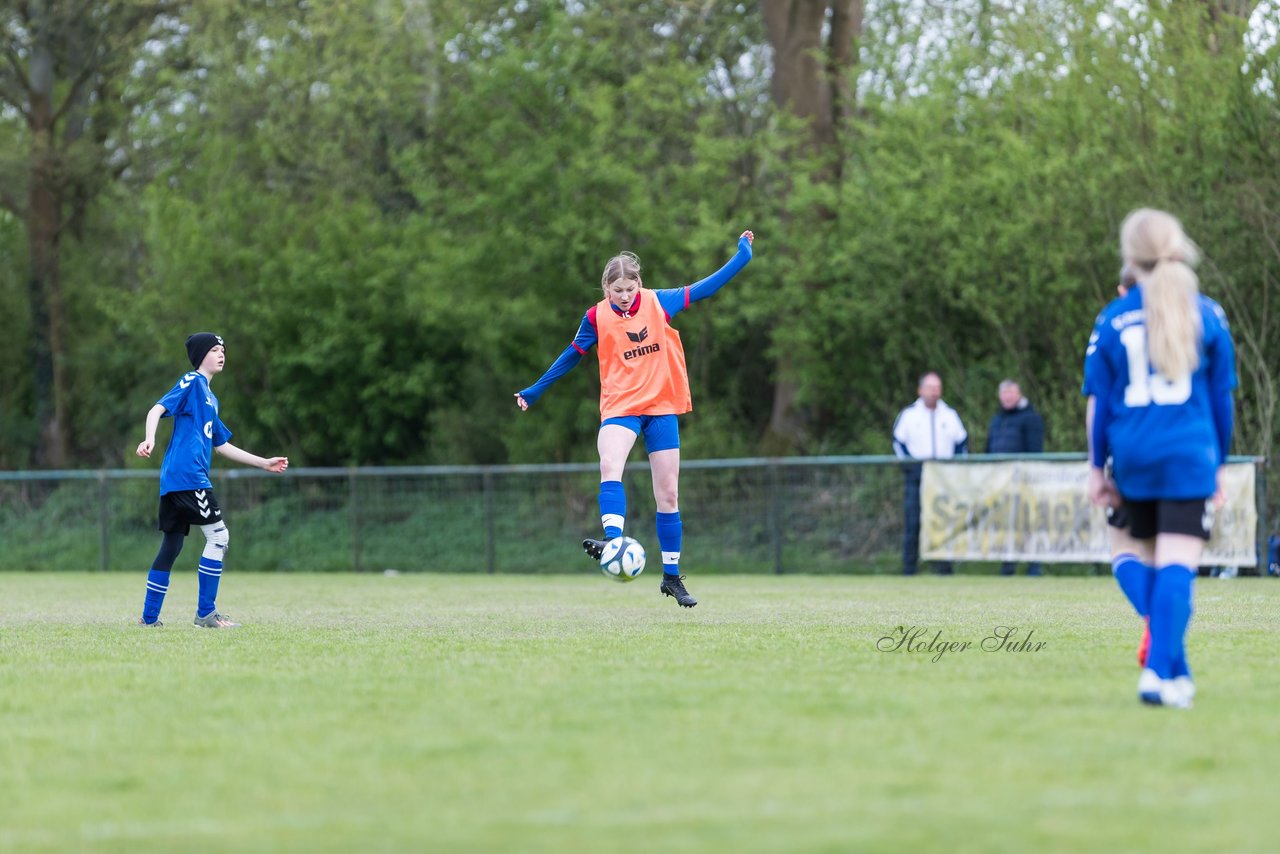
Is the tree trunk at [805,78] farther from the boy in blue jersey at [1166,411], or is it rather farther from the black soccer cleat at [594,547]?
the boy in blue jersey at [1166,411]

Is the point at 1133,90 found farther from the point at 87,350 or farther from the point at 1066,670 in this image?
the point at 87,350

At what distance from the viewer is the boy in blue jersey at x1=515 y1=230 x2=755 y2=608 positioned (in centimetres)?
1111

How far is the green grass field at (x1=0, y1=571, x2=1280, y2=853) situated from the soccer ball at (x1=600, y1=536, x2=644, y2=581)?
346 mm

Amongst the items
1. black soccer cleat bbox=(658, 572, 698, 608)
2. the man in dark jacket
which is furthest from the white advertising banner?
black soccer cleat bbox=(658, 572, 698, 608)

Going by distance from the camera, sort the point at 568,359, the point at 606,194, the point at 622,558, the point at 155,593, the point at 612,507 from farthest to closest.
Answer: the point at 606,194
the point at 568,359
the point at 155,593
the point at 612,507
the point at 622,558

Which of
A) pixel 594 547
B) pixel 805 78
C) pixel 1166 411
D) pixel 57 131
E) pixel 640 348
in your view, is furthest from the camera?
pixel 57 131

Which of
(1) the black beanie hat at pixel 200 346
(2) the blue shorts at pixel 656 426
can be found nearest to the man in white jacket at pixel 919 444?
(2) the blue shorts at pixel 656 426

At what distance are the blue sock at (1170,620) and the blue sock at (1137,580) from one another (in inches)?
14.5

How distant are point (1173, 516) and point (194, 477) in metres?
6.65

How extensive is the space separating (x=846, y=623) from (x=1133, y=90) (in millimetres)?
12556

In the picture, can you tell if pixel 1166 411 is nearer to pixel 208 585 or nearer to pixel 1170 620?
pixel 1170 620

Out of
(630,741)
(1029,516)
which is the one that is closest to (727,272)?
(630,741)

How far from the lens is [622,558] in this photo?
1039 centimetres

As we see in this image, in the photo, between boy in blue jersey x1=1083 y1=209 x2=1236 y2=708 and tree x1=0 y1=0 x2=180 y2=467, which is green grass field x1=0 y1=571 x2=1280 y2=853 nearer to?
boy in blue jersey x1=1083 y1=209 x2=1236 y2=708
